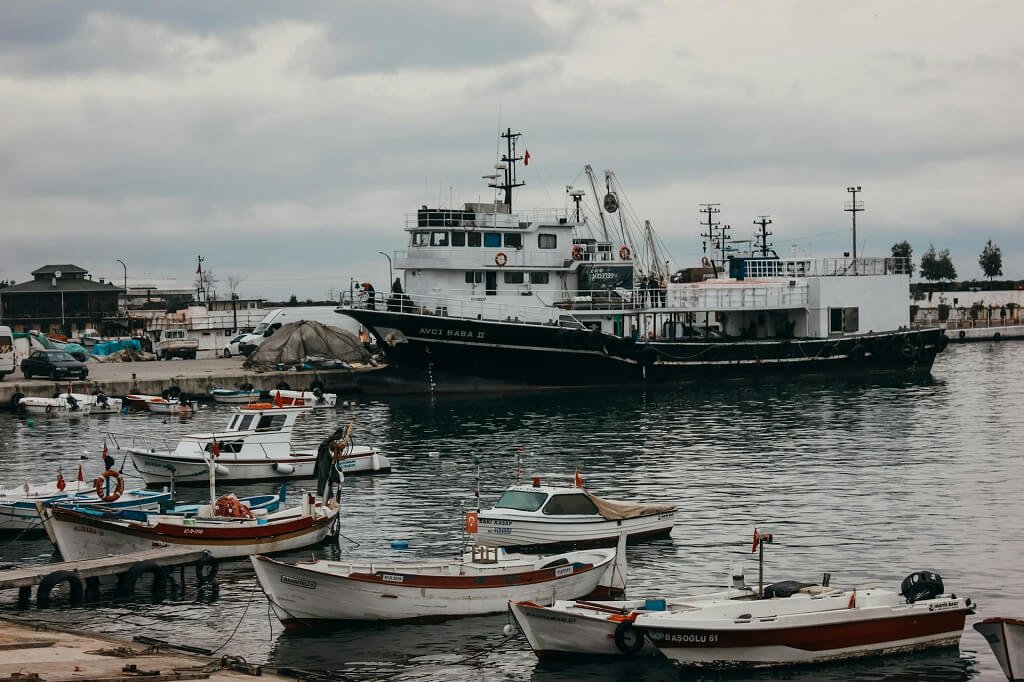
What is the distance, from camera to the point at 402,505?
3625 cm

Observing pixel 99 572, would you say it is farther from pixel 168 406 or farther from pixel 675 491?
pixel 168 406

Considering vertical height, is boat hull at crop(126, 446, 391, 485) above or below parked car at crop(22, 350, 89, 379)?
below

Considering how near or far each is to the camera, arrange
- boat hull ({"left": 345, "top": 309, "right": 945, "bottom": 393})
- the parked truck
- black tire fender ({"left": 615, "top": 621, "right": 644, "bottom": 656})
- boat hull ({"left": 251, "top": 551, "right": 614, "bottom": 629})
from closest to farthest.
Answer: black tire fender ({"left": 615, "top": 621, "right": 644, "bottom": 656}), boat hull ({"left": 251, "top": 551, "right": 614, "bottom": 629}), boat hull ({"left": 345, "top": 309, "right": 945, "bottom": 393}), the parked truck

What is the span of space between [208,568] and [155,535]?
1.67 metres

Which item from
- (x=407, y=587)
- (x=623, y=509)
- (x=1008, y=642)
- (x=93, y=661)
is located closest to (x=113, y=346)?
(x=623, y=509)

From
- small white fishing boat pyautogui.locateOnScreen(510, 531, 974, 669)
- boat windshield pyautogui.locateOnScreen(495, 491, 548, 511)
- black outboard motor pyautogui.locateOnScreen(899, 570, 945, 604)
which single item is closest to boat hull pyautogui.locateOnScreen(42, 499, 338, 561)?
boat windshield pyautogui.locateOnScreen(495, 491, 548, 511)

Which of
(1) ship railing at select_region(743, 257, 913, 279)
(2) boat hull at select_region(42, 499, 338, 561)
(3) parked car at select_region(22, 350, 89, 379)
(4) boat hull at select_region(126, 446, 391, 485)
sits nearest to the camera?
(2) boat hull at select_region(42, 499, 338, 561)

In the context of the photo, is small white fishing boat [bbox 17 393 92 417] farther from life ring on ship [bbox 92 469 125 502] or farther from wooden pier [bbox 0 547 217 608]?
wooden pier [bbox 0 547 217 608]

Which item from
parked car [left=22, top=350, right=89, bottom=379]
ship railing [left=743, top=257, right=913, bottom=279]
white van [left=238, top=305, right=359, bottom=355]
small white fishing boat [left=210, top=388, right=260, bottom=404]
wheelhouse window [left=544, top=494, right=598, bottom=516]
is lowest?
wheelhouse window [left=544, top=494, right=598, bottom=516]

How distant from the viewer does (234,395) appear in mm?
66750

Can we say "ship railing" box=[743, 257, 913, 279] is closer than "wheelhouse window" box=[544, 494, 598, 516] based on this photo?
No

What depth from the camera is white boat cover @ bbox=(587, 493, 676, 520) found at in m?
29.4

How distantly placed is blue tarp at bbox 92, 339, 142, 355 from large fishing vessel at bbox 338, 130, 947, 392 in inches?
1106

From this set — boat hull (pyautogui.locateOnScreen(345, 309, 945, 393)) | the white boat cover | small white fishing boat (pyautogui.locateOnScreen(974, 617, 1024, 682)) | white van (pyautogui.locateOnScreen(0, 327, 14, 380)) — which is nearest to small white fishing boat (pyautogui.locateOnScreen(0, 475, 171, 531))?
the white boat cover
